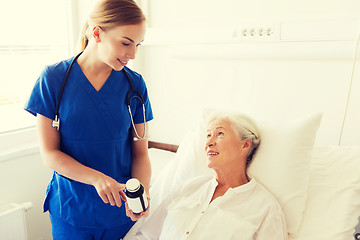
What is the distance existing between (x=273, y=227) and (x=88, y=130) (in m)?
0.79

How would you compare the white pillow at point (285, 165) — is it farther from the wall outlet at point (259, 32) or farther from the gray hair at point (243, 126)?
the wall outlet at point (259, 32)

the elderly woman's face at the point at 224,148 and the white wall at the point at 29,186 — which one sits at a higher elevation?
the elderly woman's face at the point at 224,148

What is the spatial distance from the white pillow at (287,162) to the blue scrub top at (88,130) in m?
0.55

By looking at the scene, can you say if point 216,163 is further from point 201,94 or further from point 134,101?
point 201,94

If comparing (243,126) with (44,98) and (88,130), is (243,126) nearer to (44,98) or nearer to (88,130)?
(88,130)

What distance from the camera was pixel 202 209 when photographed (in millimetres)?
1438

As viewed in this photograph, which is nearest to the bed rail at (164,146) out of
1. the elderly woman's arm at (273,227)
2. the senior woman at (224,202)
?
the senior woman at (224,202)

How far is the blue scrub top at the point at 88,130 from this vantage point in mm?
1280

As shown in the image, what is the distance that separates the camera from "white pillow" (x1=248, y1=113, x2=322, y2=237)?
1.45 metres

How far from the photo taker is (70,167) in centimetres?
125

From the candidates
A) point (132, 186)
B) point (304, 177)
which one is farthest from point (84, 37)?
point (304, 177)

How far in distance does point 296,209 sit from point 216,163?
1.21 ft

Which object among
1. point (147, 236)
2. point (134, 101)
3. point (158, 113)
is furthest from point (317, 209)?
point (158, 113)

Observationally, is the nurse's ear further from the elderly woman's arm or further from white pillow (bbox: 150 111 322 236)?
the elderly woman's arm
